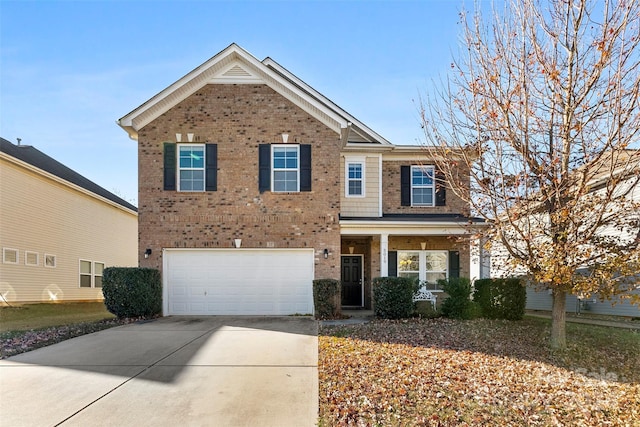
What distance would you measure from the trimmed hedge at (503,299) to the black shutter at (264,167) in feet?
22.4

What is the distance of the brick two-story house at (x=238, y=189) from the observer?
1415cm

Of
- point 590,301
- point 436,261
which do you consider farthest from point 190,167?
point 590,301

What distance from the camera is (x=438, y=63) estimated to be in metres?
9.62

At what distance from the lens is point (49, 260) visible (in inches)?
720

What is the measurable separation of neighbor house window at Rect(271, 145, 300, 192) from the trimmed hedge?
614cm

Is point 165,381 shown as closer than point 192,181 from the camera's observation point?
Yes

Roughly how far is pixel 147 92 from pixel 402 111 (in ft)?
26.9

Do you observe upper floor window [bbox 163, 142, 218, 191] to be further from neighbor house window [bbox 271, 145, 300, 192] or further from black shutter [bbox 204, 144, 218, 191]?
neighbor house window [bbox 271, 145, 300, 192]

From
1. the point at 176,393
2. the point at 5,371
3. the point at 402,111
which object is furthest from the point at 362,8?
the point at 5,371

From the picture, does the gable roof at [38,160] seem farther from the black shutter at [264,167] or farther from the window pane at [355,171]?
the window pane at [355,171]

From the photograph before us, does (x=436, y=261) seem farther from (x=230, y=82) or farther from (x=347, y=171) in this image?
(x=230, y=82)

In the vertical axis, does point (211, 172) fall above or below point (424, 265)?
above

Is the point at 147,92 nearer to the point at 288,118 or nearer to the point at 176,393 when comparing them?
the point at 288,118

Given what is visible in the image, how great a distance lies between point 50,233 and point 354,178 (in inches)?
467
